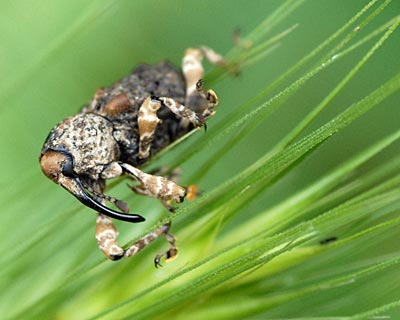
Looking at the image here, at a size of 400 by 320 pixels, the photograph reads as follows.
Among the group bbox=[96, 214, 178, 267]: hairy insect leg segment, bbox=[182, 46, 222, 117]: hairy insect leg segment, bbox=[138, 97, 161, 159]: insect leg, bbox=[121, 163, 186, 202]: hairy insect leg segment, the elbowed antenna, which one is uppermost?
bbox=[182, 46, 222, 117]: hairy insect leg segment

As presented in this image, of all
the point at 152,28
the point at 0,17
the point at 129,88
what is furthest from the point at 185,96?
the point at 0,17

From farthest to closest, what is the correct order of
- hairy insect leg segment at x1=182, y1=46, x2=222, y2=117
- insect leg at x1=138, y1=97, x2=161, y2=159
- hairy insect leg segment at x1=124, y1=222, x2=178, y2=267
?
1. hairy insect leg segment at x1=182, y1=46, x2=222, y2=117
2. insect leg at x1=138, y1=97, x2=161, y2=159
3. hairy insect leg segment at x1=124, y1=222, x2=178, y2=267

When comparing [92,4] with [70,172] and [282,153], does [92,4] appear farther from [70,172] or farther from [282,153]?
[282,153]

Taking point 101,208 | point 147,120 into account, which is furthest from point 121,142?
point 101,208

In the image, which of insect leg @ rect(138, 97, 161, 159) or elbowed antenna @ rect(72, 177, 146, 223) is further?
insect leg @ rect(138, 97, 161, 159)

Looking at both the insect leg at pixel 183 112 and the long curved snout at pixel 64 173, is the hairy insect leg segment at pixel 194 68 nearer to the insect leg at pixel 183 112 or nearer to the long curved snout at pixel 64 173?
the insect leg at pixel 183 112

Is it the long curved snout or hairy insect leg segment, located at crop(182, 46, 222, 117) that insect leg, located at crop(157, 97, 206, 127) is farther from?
the long curved snout

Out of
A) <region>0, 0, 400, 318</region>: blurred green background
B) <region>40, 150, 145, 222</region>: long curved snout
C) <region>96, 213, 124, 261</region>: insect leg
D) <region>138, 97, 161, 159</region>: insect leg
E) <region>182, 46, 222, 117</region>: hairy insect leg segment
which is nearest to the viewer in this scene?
<region>96, 213, 124, 261</region>: insect leg

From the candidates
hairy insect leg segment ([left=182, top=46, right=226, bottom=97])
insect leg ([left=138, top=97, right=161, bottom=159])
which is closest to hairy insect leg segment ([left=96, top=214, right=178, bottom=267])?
insect leg ([left=138, top=97, right=161, bottom=159])

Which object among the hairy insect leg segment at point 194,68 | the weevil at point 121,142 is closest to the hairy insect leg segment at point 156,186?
the weevil at point 121,142
